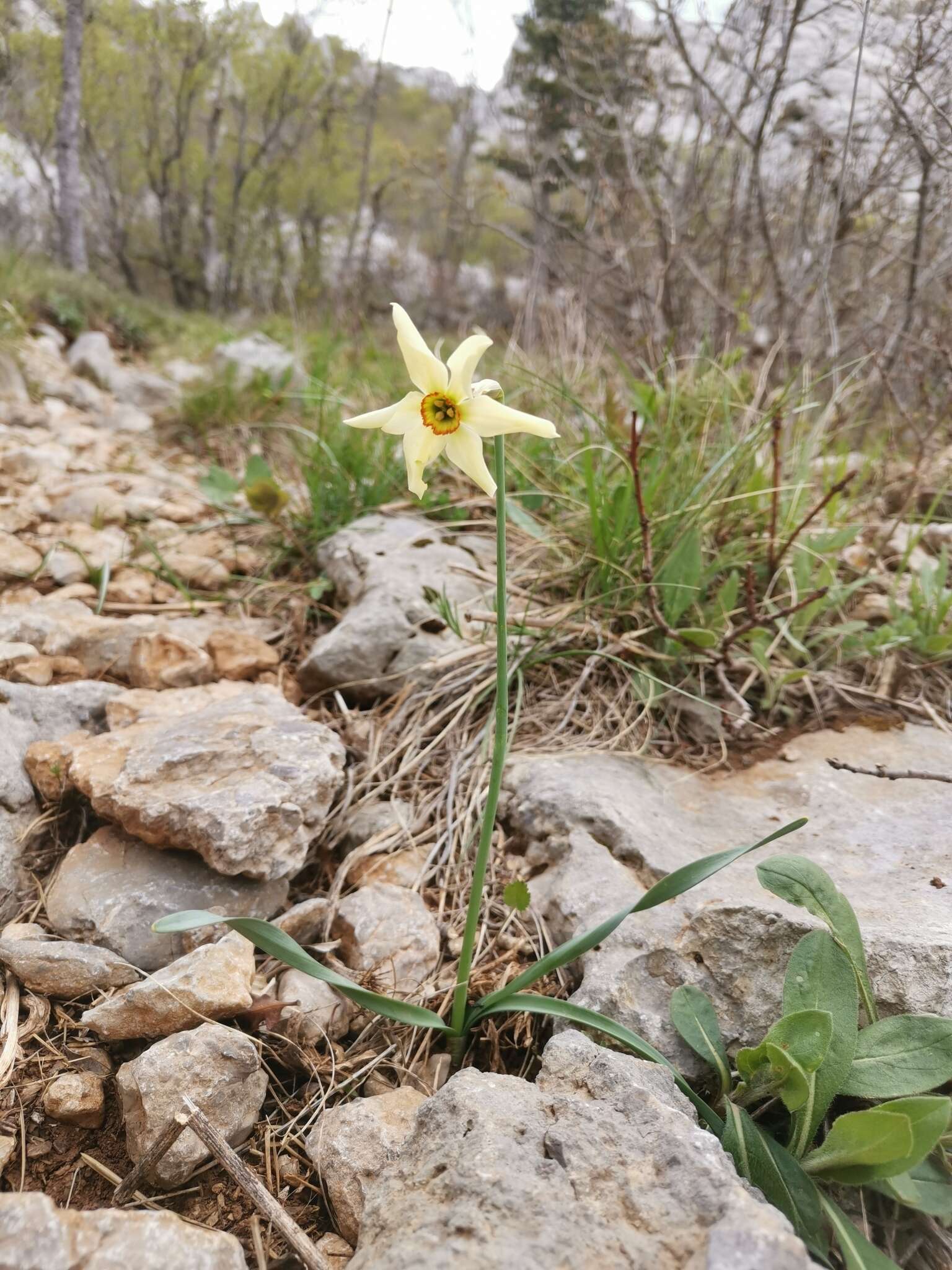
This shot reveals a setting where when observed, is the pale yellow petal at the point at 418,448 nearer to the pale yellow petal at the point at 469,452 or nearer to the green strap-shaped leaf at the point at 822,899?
the pale yellow petal at the point at 469,452

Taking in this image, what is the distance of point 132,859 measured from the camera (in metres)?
1.38

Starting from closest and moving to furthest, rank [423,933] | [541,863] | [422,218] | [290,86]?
1. [423,933]
2. [541,863]
3. [290,86]
4. [422,218]

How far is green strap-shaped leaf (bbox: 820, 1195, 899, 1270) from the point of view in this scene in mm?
820

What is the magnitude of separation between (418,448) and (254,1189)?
3.18ft

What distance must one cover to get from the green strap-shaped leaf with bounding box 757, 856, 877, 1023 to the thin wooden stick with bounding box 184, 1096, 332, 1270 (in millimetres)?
751

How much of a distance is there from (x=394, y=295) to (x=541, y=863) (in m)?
10.9

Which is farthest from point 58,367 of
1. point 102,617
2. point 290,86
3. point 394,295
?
Result: point 290,86

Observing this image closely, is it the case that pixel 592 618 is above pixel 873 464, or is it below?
below

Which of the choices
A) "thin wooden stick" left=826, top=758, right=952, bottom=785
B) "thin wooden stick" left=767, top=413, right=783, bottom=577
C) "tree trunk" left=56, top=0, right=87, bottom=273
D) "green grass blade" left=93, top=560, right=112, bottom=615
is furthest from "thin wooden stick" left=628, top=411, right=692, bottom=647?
"tree trunk" left=56, top=0, right=87, bottom=273

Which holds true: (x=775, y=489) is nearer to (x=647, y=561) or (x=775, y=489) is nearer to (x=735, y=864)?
(x=647, y=561)

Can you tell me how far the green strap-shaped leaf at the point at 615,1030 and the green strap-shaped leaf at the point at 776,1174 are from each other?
0.11 feet

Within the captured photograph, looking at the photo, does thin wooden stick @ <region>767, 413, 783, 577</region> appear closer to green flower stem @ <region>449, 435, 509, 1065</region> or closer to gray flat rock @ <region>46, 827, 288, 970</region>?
green flower stem @ <region>449, 435, 509, 1065</region>

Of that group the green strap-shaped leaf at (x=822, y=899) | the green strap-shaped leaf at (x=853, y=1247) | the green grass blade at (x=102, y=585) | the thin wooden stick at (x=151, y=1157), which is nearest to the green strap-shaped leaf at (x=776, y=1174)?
the green strap-shaped leaf at (x=853, y=1247)

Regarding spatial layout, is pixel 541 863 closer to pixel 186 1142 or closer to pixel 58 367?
pixel 186 1142
